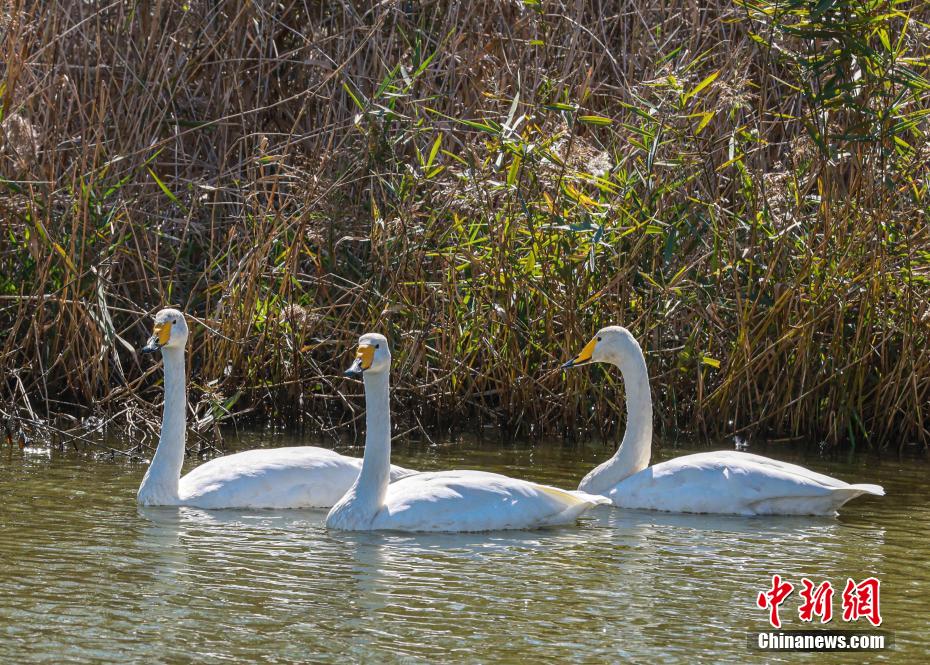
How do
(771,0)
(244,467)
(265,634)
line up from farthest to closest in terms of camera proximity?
(771,0) → (244,467) → (265,634)

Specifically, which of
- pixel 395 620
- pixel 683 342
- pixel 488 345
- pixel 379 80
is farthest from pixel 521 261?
pixel 395 620

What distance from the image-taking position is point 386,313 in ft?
34.1

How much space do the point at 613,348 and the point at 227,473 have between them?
7.91ft

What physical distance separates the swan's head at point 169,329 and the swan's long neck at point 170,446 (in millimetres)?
64

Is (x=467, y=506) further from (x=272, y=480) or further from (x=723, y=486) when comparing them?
(x=723, y=486)

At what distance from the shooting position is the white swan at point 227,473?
808 centimetres

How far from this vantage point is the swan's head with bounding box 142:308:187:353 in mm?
8344

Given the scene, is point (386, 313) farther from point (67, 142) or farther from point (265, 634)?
point (265, 634)

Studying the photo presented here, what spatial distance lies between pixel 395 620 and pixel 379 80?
263 inches

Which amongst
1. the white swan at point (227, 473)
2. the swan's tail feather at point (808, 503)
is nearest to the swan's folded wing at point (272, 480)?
the white swan at point (227, 473)

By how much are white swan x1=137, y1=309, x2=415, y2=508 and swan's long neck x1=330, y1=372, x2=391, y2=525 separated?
62 cm

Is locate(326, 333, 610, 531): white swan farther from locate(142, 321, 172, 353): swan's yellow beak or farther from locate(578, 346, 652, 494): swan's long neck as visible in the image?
locate(142, 321, 172, 353): swan's yellow beak

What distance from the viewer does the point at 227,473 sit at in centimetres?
818

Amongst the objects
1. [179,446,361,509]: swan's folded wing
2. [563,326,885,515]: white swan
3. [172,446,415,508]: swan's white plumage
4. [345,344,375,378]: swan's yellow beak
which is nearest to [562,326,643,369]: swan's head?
[563,326,885,515]: white swan
